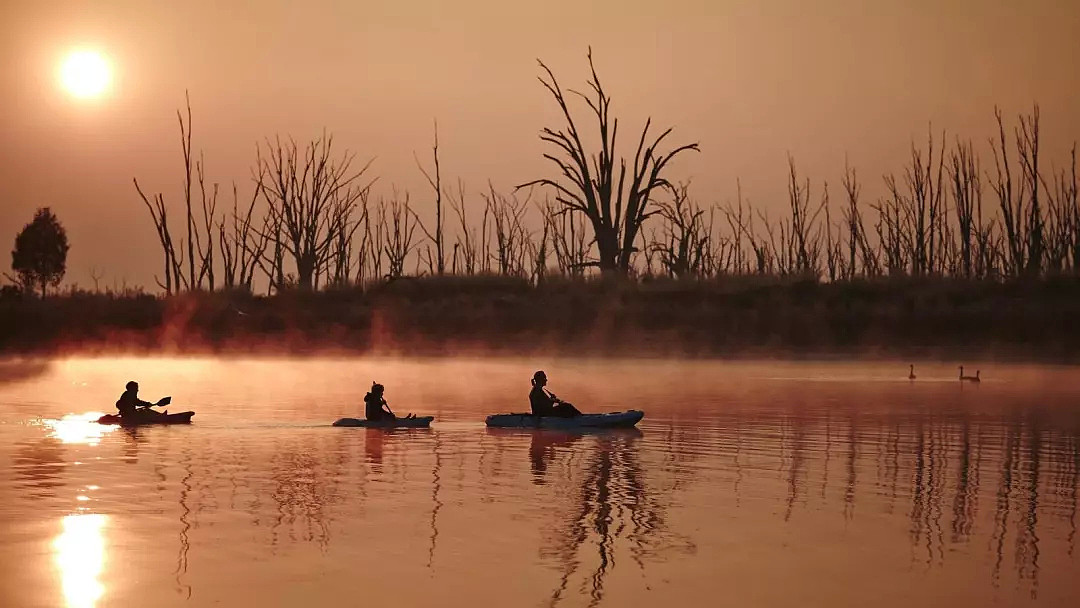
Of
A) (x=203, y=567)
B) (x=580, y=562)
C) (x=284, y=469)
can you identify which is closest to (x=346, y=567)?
(x=203, y=567)

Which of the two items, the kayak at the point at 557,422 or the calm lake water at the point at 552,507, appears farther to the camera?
the kayak at the point at 557,422

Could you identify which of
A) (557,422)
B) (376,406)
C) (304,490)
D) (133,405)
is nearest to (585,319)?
(376,406)

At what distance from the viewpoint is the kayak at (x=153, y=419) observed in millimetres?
27953

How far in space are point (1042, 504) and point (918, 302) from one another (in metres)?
34.7

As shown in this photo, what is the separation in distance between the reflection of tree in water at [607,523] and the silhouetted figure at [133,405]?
391 inches

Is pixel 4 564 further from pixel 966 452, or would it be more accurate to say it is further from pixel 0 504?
pixel 966 452

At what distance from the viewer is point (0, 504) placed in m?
16.7

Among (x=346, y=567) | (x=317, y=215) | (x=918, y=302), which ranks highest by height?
(x=317, y=215)

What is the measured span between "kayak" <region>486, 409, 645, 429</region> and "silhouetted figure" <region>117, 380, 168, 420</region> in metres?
6.66

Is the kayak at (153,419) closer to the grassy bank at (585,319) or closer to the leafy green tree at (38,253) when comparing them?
the grassy bank at (585,319)

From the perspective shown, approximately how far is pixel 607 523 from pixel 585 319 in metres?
37.4

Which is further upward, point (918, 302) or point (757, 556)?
point (918, 302)

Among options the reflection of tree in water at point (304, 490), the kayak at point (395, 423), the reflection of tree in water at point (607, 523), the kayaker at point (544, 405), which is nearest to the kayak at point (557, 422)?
the kayaker at point (544, 405)

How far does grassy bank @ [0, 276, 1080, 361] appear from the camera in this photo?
50.3m
